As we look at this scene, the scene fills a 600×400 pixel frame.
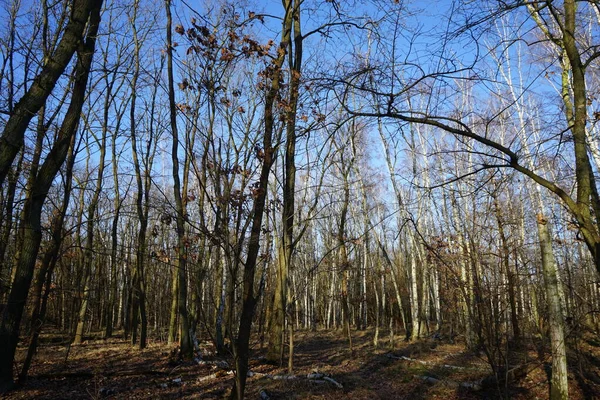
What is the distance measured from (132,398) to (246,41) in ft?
18.5

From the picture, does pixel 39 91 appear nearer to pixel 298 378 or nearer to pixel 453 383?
pixel 298 378

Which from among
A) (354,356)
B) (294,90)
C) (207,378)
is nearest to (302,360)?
(354,356)

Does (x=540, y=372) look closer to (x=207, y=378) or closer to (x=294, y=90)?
(x=207, y=378)

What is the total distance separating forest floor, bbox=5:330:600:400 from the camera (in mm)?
6461

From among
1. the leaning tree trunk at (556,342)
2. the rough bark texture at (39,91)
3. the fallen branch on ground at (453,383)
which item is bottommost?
the fallen branch on ground at (453,383)

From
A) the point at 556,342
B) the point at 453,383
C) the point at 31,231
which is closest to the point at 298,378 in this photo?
the point at 453,383

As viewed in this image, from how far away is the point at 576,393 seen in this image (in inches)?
287

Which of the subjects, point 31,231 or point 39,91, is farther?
point 31,231

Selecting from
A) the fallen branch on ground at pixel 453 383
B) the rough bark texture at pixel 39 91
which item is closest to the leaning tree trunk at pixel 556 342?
the fallen branch on ground at pixel 453 383

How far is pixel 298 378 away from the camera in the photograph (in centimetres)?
726

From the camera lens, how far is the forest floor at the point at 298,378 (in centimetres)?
646

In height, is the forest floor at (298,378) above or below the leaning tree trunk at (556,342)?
below

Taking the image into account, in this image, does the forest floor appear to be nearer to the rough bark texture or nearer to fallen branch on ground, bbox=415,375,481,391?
fallen branch on ground, bbox=415,375,481,391

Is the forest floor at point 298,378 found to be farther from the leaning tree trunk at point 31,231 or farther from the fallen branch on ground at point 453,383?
the leaning tree trunk at point 31,231
